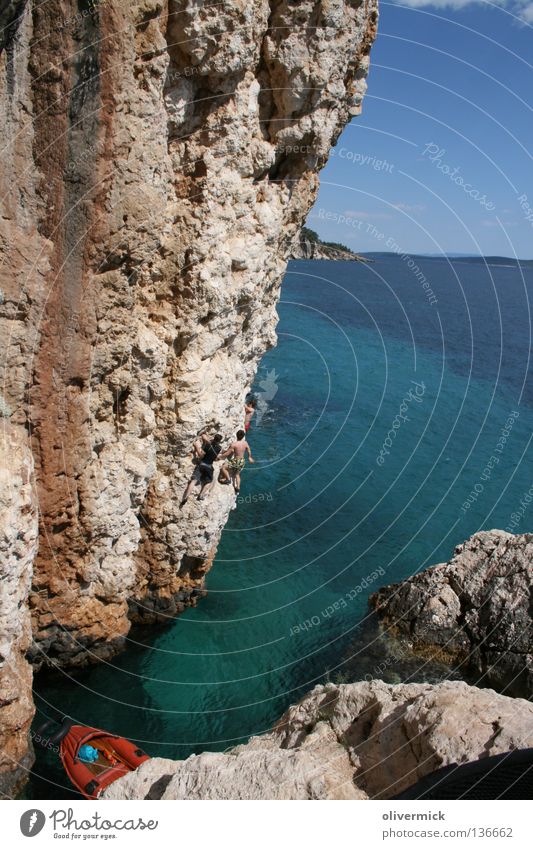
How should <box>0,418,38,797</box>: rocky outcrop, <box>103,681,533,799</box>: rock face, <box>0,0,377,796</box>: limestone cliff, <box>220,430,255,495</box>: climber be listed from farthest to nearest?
<box>220,430,255,495</box>: climber
<box>0,418,38,797</box>: rocky outcrop
<box>0,0,377,796</box>: limestone cliff
<box>103,681,533,799</box>: rock face

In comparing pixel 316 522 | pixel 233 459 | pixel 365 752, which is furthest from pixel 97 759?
pixel 316 522

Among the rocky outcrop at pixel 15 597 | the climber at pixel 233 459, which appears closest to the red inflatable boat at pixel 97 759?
the rocky outcrop at pixel 15 597

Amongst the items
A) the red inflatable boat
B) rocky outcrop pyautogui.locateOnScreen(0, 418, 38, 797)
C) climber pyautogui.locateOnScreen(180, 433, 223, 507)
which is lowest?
the red inflatable boat

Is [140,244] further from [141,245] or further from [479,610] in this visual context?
[479,610]

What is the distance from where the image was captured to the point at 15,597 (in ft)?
38.0

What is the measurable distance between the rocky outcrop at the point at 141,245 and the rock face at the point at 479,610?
5999 millimetres

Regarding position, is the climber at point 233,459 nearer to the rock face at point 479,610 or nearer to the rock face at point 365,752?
the rock face at point 479,610

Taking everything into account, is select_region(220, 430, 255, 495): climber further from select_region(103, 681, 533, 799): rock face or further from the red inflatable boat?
select_region(103, 681, 533, 799): rock face

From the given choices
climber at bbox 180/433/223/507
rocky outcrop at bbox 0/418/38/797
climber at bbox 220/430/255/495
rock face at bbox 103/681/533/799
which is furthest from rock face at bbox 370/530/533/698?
rocky outcrop at bbox 0/418/38/797

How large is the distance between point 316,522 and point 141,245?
13.3 m

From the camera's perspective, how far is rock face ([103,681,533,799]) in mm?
7074

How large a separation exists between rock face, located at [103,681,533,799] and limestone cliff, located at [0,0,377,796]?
20.9 ft

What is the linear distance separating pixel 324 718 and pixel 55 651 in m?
7.98

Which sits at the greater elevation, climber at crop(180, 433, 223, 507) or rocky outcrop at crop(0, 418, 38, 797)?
climber at crop(180, 433, 223, 507)
